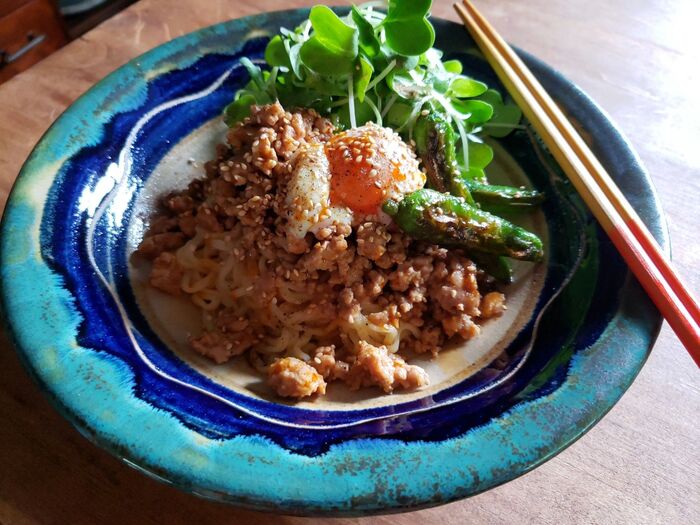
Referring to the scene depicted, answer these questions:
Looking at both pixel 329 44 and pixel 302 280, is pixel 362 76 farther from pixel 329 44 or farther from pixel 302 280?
pixel 302 280

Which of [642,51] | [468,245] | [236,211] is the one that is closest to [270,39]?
[236,211]

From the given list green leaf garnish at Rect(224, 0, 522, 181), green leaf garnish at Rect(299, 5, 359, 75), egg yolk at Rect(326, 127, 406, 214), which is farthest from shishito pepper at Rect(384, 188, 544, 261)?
green leaf garnish at Rect(299, 5, 359, 75)

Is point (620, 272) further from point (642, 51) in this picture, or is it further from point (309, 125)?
point (642, 51)

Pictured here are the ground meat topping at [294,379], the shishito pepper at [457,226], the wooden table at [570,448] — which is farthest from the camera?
the shishito pepper at [457,226]

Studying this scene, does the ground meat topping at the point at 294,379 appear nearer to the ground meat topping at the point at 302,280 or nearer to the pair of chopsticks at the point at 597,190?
the ground meat topping at the point at 302,280

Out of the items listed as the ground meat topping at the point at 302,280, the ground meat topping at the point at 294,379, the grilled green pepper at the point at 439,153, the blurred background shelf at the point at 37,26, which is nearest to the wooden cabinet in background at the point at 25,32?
the blurred background shelf at the point at 37,26

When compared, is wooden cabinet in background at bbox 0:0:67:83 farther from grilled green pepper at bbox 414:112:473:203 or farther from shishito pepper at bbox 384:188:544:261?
shishito pepper at bbox 384:188:544:261
